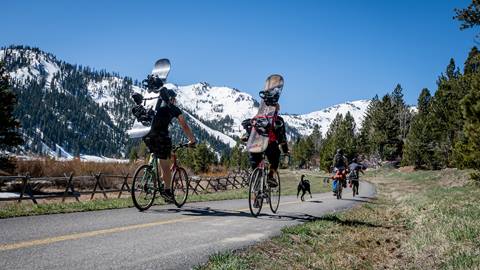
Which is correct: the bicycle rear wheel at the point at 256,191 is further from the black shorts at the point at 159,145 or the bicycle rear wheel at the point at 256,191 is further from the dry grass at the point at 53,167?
the dry grass at the point at 53,167

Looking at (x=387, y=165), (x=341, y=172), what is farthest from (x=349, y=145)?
(x=341, y=172)

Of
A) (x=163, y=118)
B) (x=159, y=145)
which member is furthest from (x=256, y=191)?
(x=163, y=118)

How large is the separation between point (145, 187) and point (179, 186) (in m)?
1.09

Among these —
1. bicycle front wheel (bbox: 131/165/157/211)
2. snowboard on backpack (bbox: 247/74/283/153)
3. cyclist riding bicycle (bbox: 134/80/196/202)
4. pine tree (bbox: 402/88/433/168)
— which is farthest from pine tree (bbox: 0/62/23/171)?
pine tree (bbox: 402/88/433/168)

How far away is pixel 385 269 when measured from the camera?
5004 mm

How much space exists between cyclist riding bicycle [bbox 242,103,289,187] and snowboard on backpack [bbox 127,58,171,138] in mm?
2287

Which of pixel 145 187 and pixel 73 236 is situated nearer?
pixel 73 236

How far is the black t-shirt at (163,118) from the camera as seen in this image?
8.38 m

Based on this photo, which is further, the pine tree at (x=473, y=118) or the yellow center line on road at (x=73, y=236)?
the pine tree at (x=473, y=118)

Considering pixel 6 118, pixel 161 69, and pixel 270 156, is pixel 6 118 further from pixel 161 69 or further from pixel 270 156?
pixel 270 156

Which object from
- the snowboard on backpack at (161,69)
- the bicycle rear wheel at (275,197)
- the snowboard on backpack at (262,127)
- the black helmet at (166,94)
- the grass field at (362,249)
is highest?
the snowboard on backpack at (161,69)

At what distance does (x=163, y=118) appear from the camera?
335 inches

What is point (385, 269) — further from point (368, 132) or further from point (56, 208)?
point (368, 132)

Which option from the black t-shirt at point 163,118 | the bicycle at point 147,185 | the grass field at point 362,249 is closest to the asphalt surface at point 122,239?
the grass field at point 362,249
